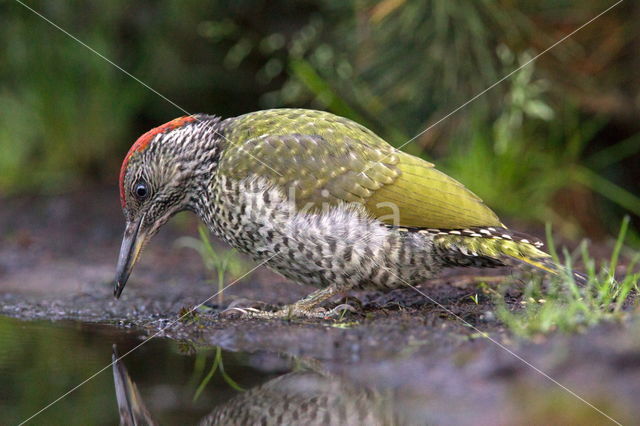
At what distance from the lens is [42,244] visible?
6238 mm

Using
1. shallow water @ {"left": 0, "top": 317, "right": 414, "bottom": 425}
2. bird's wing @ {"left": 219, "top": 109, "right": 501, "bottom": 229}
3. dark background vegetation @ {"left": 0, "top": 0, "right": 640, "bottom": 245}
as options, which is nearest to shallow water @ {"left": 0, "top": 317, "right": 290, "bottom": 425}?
shallow water @ {"left": 0, "top": 317, "right": 414, "bottom": 425}

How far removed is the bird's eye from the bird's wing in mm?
436

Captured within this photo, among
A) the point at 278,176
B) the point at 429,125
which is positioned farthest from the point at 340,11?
the point at 278,176

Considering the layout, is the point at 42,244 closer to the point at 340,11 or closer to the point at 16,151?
the point at 16,151

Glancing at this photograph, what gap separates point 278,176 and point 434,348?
55.4 inches

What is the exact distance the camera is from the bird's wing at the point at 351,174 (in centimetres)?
382

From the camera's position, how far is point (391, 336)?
2.95 meters

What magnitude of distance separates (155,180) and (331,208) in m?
0.96

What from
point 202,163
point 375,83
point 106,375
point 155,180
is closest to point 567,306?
point 106,375

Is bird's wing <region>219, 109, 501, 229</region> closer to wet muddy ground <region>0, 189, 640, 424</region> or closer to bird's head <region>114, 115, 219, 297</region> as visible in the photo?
bird's head <region>114, 115, 219, 297</region>

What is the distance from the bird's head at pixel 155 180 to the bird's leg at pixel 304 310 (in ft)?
2.44

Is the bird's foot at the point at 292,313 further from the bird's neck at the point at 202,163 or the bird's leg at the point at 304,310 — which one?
the bird's neck at the point at 202,163

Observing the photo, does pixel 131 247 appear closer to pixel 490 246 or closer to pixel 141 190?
pixel 141 190

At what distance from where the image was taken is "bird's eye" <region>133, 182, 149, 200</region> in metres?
4.15
